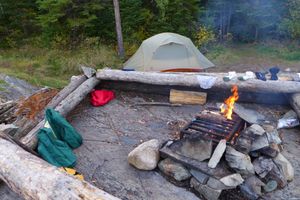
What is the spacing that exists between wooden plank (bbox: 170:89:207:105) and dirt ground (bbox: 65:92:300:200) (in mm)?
156

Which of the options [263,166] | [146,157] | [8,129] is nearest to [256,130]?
[263,166]

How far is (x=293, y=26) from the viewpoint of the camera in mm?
14602

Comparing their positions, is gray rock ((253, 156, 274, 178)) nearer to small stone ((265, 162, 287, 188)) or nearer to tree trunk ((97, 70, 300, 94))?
small stone ((265, 162, 287, 188))

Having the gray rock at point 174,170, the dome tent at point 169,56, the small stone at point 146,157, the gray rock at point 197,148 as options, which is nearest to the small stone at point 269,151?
the gray rock at point 197,148

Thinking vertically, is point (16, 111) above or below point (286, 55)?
above

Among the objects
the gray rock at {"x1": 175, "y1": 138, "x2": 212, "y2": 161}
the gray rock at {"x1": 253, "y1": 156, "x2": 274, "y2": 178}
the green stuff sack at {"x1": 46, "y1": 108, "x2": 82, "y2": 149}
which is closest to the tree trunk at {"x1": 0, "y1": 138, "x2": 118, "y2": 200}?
the green stuff sack at {"x1": 46, "y1": 108, "x2": 82, "y2": 149}

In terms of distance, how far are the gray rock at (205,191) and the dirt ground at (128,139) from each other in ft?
0.41

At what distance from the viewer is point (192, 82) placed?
618 centimetres

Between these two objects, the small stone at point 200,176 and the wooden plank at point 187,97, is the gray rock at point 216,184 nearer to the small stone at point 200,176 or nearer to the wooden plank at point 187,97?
the small stone at point 200,176

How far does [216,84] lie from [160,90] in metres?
1.21

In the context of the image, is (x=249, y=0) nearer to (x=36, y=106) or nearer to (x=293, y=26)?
(x=293, y=26)

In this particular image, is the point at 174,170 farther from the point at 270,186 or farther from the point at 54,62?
the point at 54,62

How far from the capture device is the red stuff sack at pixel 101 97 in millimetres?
6473

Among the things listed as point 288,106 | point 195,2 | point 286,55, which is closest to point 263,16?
point 286,55
